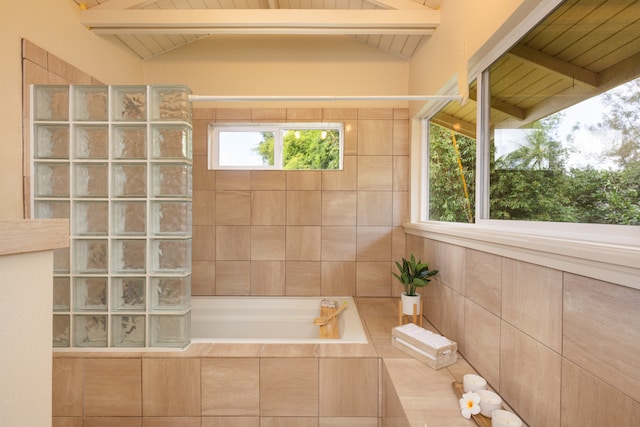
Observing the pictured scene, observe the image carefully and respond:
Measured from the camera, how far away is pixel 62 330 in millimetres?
1586

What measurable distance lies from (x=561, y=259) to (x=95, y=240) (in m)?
1.99

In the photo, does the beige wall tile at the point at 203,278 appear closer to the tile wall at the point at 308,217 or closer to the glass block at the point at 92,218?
the tile wall at the point at 308,217

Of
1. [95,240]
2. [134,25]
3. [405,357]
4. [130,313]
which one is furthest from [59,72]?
[405,357]

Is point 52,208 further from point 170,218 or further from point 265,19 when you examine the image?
point 265,19

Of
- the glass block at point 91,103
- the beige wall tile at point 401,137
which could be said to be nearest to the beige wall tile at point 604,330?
the beige wall tile at point 401,137

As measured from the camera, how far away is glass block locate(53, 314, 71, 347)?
1582 millimetres

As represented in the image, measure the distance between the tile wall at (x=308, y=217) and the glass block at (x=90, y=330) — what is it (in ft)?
3.19

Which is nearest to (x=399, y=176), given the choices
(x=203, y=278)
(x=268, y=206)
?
(x=268, y=206)

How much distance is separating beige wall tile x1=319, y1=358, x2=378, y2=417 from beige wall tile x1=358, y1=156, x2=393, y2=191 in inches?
56.9

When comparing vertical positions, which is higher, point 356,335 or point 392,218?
point 392,218

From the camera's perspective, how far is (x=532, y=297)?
99cm

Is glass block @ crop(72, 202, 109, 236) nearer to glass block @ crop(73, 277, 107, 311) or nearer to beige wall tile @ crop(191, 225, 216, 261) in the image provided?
glass block @ crop(73, 277, 107, 311)

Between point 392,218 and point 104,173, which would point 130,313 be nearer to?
point 104,173

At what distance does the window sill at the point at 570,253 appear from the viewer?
2.21 ft
